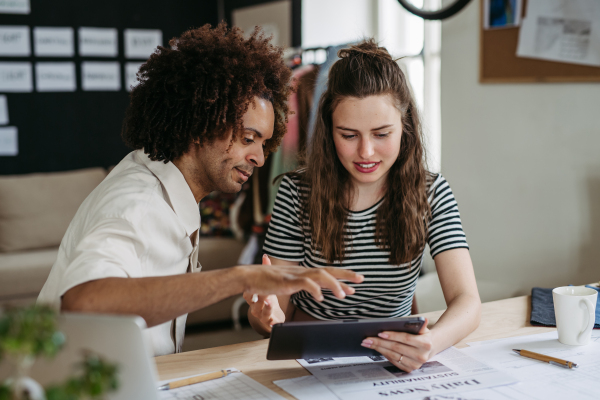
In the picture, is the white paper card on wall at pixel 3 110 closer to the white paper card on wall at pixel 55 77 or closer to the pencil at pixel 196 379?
the white paper card on wall at pixel 55 77

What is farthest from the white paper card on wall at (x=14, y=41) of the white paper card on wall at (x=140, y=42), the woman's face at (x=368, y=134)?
the woman's face at (x=368, y=134)

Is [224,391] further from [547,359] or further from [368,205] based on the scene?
[368,205]

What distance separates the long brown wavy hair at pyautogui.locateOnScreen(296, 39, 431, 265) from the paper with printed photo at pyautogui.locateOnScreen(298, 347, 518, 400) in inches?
16.8

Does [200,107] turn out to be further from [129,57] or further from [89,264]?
[129,57]

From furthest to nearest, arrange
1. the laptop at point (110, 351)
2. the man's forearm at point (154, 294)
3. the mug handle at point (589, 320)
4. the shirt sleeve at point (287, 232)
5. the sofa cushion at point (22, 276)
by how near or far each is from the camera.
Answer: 1. the sofa cushion at point (22, 276)
2. the shirt sleeve at point (287, 232)
3. the mug handle at point (589, 320)
4. the man's forearm at point (154, 294)
5. the laptop at point (110, 351)

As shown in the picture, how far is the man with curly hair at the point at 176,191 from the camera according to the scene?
854 mm

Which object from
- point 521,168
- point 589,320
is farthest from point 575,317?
point 521,168

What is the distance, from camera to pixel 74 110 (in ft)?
13.1

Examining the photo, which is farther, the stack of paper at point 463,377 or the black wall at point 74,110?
the black wall at point 74,110

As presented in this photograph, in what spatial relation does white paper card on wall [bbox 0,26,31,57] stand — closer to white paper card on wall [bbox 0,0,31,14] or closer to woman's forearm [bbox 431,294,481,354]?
white paper card on wall [bbox 0,0,31,14]

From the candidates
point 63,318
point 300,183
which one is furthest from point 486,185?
point 63,318

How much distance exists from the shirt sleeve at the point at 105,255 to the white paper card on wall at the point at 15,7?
11.5 feet

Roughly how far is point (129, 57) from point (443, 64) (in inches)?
95.7

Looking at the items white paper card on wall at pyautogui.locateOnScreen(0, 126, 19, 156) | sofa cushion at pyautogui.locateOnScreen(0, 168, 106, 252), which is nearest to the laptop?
sofa cushion at pyautogui.locateOnScreen(0, 168, 106, 252)
